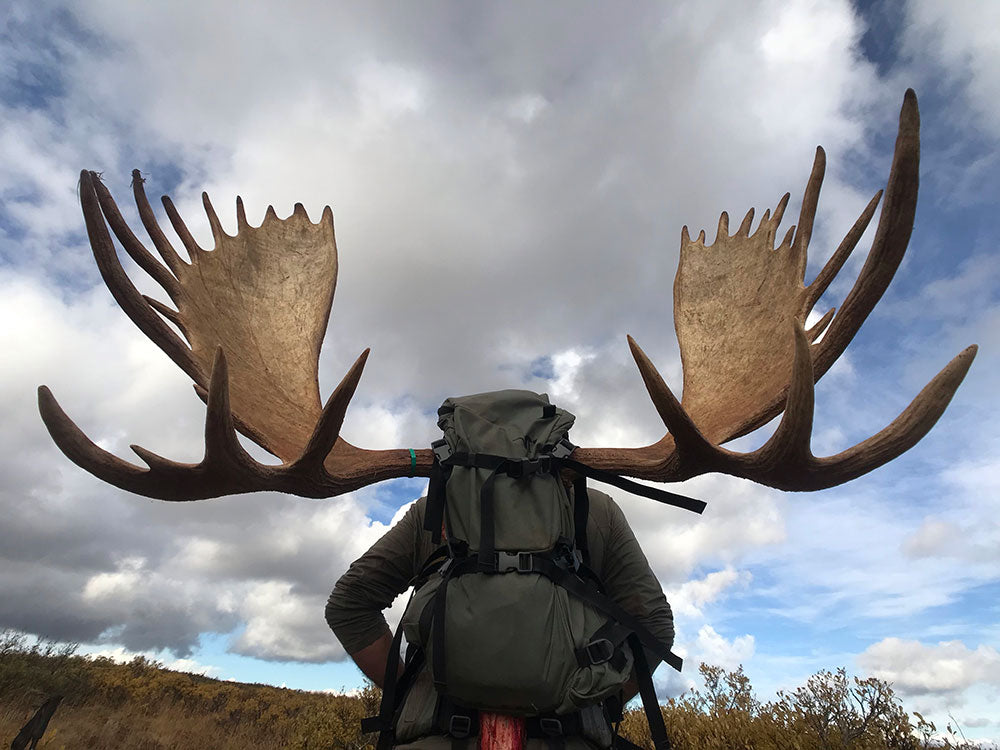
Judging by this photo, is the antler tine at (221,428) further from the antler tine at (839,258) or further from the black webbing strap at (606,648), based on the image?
the antler tine at (839,258)

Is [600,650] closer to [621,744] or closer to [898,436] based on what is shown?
[621,744]


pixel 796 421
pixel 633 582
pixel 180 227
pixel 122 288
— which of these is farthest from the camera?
pixel 180 227

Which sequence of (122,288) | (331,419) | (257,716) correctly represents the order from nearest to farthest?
(331,419), (122,288), (257,716)

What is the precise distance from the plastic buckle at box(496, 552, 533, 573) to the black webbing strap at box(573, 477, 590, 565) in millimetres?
388

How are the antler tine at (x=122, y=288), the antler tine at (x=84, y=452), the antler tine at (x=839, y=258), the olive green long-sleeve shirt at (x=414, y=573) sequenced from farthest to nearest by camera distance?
the antler tine at (x=839, y=258)
the antler tine at (x=122, y=288)
the antler tine at (x=84, y=452)
the olive green long-sleeve shirt at (x=414, y=573)

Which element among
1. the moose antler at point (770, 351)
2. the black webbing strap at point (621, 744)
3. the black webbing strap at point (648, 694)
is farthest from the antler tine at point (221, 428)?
the black webbing strap at point (621, 744)

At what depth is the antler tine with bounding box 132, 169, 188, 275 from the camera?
367cm

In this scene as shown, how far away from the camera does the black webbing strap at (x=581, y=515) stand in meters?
2.19

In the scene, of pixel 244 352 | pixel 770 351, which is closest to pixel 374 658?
pixel 244 352

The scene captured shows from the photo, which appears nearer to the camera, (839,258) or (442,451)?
(442,451)

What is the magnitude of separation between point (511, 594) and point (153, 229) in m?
3.11

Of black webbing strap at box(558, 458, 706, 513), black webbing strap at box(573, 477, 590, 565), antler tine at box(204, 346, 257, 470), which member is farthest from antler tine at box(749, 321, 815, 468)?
antler tine at box(204, 346, 257, 470)

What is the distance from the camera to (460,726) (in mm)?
1862

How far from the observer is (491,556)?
1827mm
